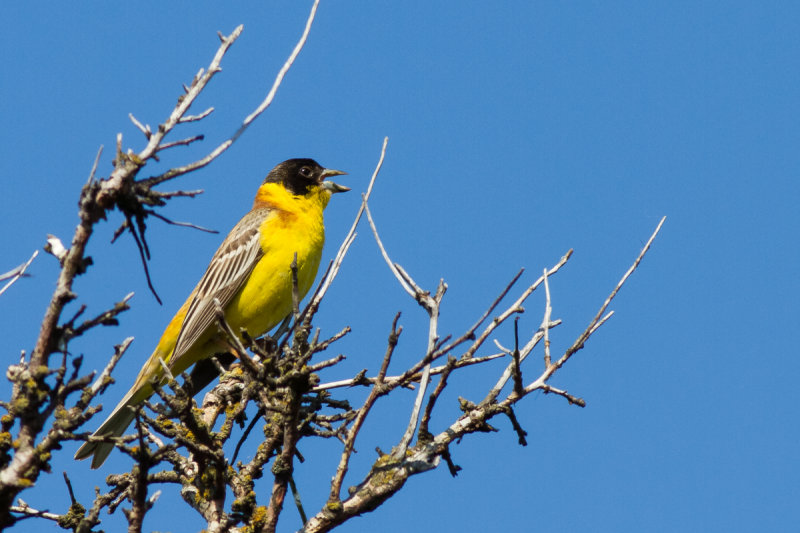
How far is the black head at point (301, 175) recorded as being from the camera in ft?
29.5

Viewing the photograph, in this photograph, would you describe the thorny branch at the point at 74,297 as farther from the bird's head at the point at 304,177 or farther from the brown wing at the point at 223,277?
the bird's head at the point at 304,177

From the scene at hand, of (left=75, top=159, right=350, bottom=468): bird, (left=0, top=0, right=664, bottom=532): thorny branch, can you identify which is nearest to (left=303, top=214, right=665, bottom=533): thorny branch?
(left=0, top=0, right=664, bottom=532): thorny branch

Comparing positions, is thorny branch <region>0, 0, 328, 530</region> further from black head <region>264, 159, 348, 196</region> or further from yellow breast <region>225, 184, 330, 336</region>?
black head <region>264, 159, 348, 196</region>

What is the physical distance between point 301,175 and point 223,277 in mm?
1801

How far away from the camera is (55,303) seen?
3223 millimetres

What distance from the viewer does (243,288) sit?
7.64 m

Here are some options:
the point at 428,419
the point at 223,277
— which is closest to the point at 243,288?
the point at 223,277

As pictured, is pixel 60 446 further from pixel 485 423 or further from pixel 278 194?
pixel 278 194

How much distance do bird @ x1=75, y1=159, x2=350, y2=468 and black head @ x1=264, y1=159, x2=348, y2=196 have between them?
545mm

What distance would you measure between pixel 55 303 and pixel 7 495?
764mm

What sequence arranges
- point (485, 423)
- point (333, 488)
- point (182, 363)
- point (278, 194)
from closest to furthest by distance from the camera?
point (333, 488)
point (485, 423)
point (182, 363)
point (278, 194)

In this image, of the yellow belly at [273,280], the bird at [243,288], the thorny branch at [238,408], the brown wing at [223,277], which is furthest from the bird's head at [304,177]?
the thorny branch at [238,408]

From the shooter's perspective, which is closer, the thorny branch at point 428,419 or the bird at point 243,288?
the thorny branch at point 428,419

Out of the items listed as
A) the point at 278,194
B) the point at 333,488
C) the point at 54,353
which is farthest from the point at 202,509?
the point at 278,194
